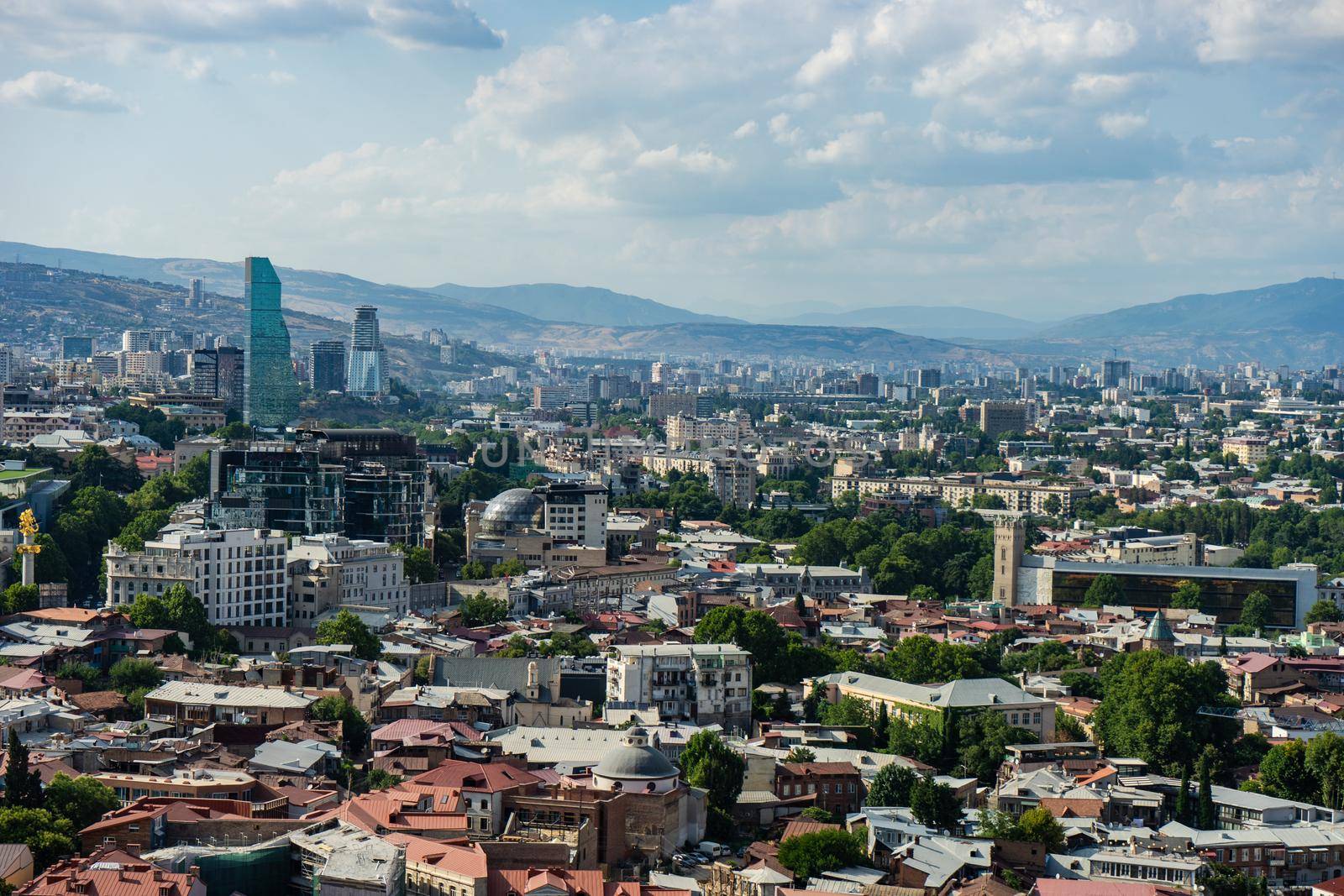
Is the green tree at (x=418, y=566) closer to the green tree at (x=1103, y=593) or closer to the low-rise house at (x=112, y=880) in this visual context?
the green tree at (x=1103, y=593)

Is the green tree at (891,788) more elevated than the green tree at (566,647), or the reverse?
the green tree at (566,647)

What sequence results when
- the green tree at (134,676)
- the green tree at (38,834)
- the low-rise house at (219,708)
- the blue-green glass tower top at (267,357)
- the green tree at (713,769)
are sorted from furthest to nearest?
the blue-green glass tower top at (267,357)
the green tree at (134,676)
the low-rise house at (219,708)
the green tree at (713,769)
the green tree at (38,834)

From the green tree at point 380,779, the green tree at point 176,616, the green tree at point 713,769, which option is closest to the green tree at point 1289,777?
the green tree at point 713,769

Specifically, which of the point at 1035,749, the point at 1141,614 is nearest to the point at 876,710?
Result: the point at 1035,749

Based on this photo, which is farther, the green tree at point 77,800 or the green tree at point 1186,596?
the green tree at point 1186,596

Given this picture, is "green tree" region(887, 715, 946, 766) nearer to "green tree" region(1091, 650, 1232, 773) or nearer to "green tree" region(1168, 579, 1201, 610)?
"green tree" region(1091, 650, 1232, 773)

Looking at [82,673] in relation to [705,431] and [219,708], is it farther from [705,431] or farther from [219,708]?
[705,431]

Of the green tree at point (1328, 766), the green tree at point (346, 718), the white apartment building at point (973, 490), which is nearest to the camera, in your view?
the green tree at point (346, 718)

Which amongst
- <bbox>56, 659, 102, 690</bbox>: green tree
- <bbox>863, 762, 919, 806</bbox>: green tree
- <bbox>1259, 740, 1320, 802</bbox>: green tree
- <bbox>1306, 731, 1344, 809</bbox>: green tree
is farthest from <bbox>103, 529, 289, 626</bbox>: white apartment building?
<bbox>1306, 731, 1344, 809</bbox>: green tree

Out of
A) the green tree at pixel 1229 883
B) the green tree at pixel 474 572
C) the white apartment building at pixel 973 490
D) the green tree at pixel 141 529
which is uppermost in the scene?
the white apartment building at pixel 973 490

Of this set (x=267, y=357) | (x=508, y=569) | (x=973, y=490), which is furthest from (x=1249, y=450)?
(x=508, y=569)
